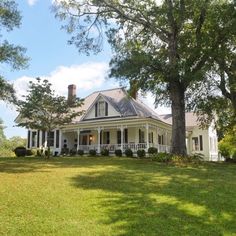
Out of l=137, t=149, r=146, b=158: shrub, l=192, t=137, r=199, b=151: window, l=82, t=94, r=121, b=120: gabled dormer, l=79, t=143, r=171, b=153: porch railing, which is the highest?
l=82, t=94, r=121, b=120: gabled dormer

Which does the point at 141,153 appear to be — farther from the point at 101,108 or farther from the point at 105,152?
the point at 101,108

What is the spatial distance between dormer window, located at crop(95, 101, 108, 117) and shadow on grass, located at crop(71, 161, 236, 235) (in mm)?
19963

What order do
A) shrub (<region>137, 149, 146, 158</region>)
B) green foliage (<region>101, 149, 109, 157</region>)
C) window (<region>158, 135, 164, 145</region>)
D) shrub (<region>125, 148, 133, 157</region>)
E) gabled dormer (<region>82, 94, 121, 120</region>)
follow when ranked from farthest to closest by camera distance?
1. window (<region>158, 135, 164, 145</region>)
2. gabled dormer (<region>82, 94, 121, 120</region>)
3. green foliage (<region>101, 149, 109, 157</region>)
4. shrub (<region>125, 148, 133, 157</region>)
5. shrub (<region>137, 149, 146, 158</region>)

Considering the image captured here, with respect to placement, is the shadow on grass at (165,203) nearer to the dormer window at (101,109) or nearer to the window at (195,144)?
the dormer window at (101,109)

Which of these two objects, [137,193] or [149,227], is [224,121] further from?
[149,227]

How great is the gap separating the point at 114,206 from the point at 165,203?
1.50m

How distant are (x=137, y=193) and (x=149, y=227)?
9.91ft

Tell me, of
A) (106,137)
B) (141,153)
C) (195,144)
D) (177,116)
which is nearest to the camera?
(177,116)

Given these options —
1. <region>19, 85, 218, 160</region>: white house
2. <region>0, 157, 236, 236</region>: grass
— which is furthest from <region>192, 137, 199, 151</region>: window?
<region>0, 157, 236, 236</region>: grass

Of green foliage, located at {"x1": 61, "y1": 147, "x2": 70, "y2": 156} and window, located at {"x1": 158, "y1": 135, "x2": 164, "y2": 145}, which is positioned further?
window, located at {"x1": 158, "y1": 135, "x2": 164, "y2": 145}

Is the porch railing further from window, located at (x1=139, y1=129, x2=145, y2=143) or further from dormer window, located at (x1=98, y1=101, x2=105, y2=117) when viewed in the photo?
dormer window, located at (x1=98, y1=101, x2=105, y2=117)

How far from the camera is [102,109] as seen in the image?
114ft

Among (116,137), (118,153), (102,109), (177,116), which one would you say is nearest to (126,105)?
(102,109)

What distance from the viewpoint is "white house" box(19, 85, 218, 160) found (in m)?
→ 32.7
